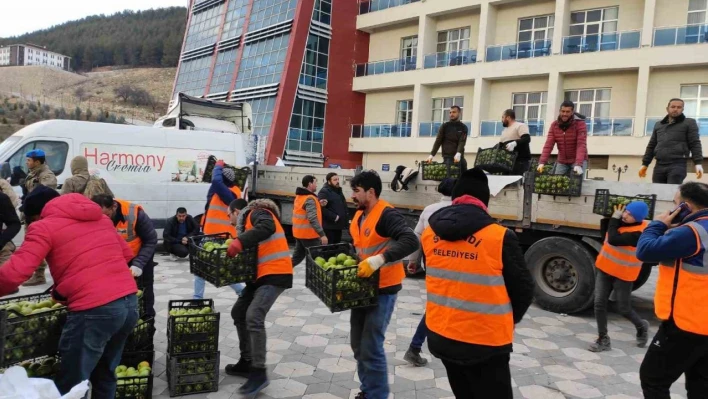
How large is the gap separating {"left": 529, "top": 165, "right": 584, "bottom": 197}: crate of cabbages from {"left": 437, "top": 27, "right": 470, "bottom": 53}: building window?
62.6 feet

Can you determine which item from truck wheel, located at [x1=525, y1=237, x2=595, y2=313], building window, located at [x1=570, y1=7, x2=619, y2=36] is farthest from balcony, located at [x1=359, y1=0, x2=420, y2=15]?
truck wheel, located at [x1=525, y1=237, x2=595, y2=313]

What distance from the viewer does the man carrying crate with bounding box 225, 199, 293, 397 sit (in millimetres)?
4184

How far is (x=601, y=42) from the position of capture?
65.8 feet

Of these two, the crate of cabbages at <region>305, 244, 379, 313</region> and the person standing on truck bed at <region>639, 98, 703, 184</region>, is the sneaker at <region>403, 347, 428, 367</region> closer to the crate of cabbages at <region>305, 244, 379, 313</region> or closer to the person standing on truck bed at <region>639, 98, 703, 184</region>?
the crate of cabbages at <region>305, 244, 379, 313</region>

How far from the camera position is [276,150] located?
26.1 metres

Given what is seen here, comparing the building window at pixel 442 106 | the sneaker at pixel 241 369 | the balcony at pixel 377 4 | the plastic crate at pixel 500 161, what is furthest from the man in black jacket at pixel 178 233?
the balcony at pixel 377 4

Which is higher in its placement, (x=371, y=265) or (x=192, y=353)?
(x=371, y=265)

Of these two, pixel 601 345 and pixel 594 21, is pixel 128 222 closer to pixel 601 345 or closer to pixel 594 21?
pixel 601 345

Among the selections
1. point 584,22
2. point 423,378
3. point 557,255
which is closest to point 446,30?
point 584,22

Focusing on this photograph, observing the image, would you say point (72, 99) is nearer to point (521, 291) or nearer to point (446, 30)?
point (446, 30)

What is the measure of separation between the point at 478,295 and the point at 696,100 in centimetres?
2037

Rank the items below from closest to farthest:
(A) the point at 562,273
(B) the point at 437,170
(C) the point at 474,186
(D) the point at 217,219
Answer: (C) the point at 474,186 < (D) the point at 217,219 < (A) the point at 562,273 < (B) the point at 437,170

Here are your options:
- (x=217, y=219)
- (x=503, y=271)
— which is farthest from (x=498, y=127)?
(x=503, y=271)

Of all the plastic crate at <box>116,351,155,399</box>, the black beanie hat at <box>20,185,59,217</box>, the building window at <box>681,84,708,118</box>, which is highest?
the building window at <box>681,84,708,118</box>
